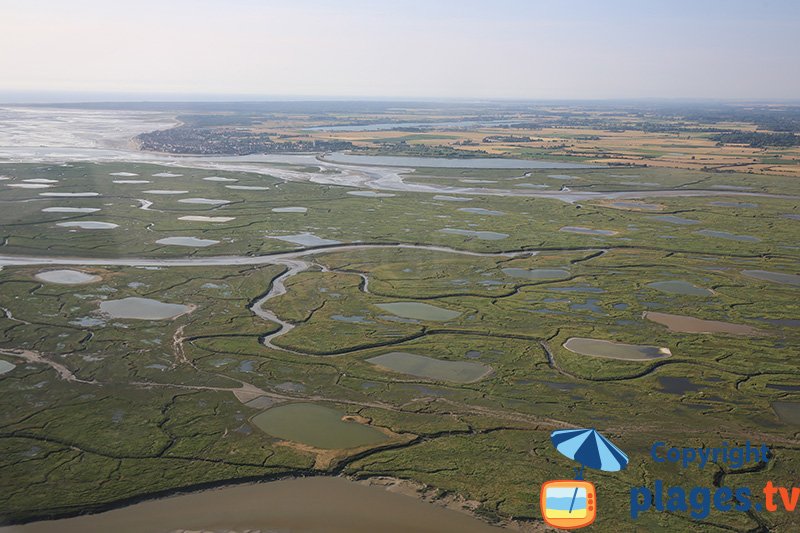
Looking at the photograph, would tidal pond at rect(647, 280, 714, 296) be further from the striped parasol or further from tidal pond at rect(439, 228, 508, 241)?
the striped parasol

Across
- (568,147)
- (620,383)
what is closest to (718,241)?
(620,383)

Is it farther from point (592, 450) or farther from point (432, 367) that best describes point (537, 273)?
point (592, 450)

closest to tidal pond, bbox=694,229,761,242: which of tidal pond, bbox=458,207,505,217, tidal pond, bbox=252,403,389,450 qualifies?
tidal pond, bbox=458,207,505,217

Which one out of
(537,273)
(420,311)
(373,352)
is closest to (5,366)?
(373,352)

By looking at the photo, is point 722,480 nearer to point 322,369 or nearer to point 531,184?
point 322,369

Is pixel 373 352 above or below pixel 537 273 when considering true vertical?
below

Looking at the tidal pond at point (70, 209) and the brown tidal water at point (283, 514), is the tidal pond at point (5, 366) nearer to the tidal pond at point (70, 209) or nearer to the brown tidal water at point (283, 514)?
the brown tidal water at point (283, 514)
